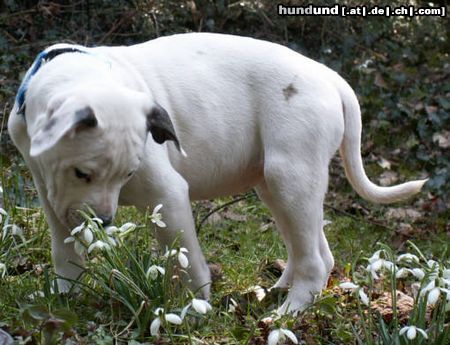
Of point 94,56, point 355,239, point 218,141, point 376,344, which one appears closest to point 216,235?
point 355,239

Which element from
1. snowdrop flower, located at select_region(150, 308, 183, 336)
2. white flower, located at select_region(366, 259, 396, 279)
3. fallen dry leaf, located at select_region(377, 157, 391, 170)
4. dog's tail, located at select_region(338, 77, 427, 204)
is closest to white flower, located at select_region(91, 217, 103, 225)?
snowdrop flower, located at select_region(150, 308, 183, 336)

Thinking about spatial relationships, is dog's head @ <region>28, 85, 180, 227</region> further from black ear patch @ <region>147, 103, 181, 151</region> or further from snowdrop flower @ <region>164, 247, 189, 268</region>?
snowdrop flower @ <region>164, 247, 189, 268</region>

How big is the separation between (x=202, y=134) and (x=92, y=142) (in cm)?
87

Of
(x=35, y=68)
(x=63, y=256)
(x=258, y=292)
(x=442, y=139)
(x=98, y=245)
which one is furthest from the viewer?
(x=442, y=139)

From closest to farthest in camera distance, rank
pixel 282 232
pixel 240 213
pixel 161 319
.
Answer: pixel 161 319, pixel 282 232, pixel 240 213

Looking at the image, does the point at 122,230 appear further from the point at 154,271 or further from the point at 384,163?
the point at 384,163

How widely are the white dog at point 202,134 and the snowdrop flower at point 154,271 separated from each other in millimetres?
296

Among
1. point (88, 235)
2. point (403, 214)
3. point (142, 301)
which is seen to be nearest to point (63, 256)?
point (142, 301)

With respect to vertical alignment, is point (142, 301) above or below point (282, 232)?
above

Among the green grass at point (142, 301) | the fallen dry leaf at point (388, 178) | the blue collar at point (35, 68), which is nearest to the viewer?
the green grass at point (142, 301)

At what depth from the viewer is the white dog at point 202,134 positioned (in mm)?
3730

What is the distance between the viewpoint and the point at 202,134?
4.30 meters

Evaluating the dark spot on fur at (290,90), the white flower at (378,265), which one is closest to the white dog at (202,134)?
the dark spot on fur at (290,90)

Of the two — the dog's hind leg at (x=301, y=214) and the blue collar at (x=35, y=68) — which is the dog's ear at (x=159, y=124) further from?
the dog's hind leg at (x=301, y=214)
